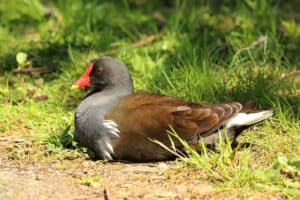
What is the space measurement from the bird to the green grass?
210 mm

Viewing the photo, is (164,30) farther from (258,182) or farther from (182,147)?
(258,182)

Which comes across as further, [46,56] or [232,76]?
[46,56]

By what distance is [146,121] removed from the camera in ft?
15.7

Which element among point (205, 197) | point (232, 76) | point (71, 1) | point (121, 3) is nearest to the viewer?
point (205, 197)

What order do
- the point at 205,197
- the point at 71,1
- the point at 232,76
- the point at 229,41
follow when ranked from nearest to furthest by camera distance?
1. the point at 205,197
2. the point at 232,76
3. the point at 229,41
4. the point at 71,1

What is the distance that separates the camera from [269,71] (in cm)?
605

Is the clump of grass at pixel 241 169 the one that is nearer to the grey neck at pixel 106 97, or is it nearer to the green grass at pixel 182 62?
the green grass at pixel 182 62

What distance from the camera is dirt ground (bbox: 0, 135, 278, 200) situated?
4.31m

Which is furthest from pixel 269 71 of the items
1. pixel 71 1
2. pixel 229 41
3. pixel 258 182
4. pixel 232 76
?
pixel 71 1

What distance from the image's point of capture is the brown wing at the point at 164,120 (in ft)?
15.6

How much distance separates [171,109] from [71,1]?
3.04 m

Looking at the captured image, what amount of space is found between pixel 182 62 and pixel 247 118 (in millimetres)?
1459

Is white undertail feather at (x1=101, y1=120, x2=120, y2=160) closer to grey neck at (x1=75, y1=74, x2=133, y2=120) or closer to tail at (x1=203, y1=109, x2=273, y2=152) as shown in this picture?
grey neck at (x1=75, y1=74, x2=133, y2=120)

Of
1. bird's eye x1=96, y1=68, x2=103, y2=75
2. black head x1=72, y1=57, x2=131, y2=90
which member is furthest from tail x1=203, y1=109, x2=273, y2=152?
bird's eye x1=96, y1=68, x2=103, y2=75
